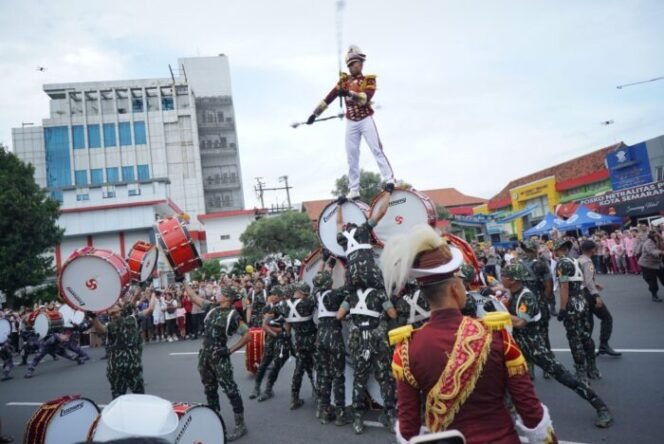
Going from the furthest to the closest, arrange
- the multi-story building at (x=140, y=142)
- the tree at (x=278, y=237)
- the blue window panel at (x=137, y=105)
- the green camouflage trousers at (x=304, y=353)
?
the blue window panel at (x=137, y=105) → the multi-story building at (x=140, y=142) → the tree at (x=278, y=237) → the green camouflage trousers at (x=304, y=353)

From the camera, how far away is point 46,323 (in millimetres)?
11938

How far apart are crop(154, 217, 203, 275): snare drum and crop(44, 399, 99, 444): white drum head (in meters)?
1.75

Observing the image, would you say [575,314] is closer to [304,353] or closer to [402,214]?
[402,214]

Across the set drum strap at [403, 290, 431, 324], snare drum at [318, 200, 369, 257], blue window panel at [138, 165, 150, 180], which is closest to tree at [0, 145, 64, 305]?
snare drum at [318, 200, 369, 257]

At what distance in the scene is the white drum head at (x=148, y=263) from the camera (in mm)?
6375

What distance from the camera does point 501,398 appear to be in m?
1.97

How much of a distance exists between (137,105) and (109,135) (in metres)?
5.22

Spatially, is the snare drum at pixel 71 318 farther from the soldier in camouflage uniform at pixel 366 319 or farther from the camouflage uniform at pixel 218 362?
the soldier in camouflage uniform at pixel 366 319

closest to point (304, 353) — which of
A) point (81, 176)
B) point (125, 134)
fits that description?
point (125, 134)

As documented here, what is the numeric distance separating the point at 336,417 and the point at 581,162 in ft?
126

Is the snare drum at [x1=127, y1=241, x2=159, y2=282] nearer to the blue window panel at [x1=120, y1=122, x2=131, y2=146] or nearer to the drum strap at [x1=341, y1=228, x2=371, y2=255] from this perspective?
the drum strap at [x1=341, y1=228, x2=371, y2=255]

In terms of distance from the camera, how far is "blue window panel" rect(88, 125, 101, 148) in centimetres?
5303

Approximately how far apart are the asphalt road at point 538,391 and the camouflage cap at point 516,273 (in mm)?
1640

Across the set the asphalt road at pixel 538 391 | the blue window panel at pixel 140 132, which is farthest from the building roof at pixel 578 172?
the blue window panel at pixel 140 132
